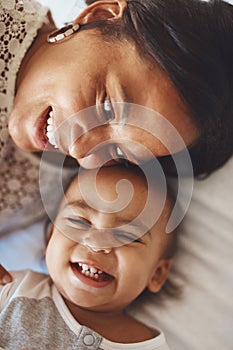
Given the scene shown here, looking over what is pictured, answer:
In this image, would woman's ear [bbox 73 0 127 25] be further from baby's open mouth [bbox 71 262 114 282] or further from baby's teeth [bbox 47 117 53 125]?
baby's open mouth [bbox 71 262 114 282]

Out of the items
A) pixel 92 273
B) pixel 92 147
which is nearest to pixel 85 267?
pixel 92 273

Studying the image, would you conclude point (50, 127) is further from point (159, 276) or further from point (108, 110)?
point (159, 276)

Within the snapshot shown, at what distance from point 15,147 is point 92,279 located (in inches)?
8.3

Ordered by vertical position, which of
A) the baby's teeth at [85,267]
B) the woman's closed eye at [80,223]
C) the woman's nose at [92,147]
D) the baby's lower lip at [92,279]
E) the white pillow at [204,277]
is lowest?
the white pillow at [204,277]

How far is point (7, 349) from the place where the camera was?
69 cm

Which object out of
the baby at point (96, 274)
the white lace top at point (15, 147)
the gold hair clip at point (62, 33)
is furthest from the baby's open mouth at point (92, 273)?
the gold hair clip at point (62, 33)

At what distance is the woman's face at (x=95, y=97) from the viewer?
0.70 metres

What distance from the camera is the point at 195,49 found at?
695 mm

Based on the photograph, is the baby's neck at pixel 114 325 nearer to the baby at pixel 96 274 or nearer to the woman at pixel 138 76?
the baby at pixel 96 274

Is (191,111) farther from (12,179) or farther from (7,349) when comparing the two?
(7,349)

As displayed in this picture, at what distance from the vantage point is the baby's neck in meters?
0.72

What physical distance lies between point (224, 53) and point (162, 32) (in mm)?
83

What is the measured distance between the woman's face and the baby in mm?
48

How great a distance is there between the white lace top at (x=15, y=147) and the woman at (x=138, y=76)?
0.05 feet
